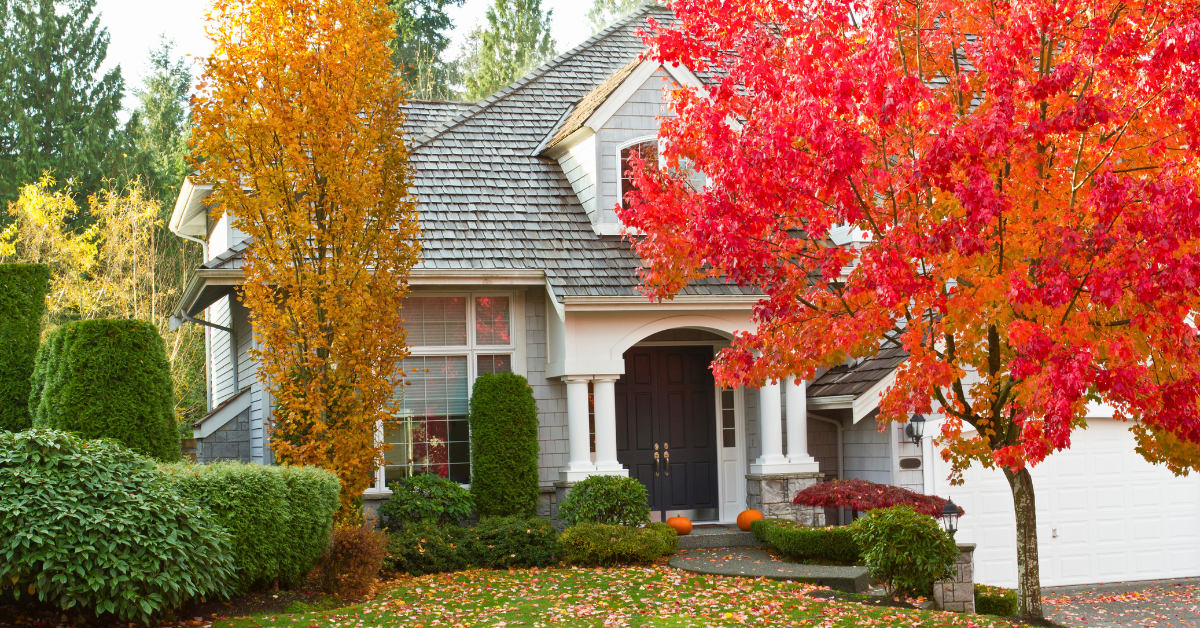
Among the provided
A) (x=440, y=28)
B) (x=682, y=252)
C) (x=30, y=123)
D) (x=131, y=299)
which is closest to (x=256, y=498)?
(x=682, y=252)

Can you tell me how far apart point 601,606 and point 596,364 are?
402 centimetres

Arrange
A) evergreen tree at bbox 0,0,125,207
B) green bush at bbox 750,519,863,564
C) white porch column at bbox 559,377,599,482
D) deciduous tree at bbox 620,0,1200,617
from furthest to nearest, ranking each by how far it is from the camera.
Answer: evergreen tree at bbox 0,0,125,207 < white porch column at bbox 559,377,599,482 < green bush at bbox 750,519,863,564 < deciduous tree at bbox 620,0,1200,617

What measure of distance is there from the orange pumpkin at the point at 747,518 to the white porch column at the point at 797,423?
2.82ft

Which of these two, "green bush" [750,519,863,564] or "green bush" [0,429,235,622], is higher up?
"green bush" [0,429,235,622]

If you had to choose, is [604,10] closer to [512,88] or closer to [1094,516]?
[512,88]

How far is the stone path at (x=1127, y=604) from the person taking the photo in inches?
409

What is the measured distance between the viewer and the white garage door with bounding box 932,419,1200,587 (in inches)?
484

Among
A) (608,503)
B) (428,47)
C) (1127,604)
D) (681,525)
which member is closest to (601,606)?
(608,503)

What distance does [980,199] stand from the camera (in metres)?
6.70

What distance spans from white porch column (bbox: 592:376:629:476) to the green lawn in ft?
6.28

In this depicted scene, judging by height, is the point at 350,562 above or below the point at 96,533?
below

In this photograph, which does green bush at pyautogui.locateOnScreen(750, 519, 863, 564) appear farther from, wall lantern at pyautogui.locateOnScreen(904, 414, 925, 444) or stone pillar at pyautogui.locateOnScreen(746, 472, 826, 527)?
wall lantern at pyautogui.locateOnScreen(904, 414, 925, 444)

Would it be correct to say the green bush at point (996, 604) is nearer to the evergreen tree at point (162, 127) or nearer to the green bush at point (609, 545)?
the green bush at point (609, 545)

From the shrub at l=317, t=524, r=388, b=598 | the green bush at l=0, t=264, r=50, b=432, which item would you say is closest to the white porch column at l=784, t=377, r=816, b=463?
the shrub at l=317, t=524, r=388, b=598
